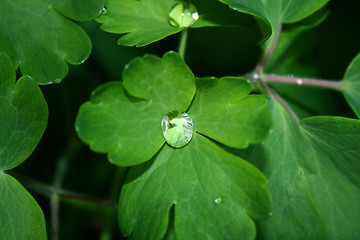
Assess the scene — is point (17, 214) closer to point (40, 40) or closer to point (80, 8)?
point (40, 40)

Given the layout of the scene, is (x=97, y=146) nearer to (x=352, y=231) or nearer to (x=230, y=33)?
(x=352, y=231)

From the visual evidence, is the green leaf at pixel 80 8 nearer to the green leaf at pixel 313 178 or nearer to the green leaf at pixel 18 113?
the green leaf at pixel 18 113

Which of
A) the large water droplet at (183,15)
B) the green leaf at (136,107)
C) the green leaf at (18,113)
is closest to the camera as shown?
the green leaf at (136,107)

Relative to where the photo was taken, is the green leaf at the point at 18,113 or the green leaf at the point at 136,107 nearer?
the green leaf at the point at 136,107

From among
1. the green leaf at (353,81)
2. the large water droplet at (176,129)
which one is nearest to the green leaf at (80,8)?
the large water droplet at (176,129)

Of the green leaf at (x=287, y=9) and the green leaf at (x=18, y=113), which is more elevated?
the green leaf at (x=287, y=9)

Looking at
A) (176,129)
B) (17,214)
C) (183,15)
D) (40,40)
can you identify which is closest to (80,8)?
(40,40)
